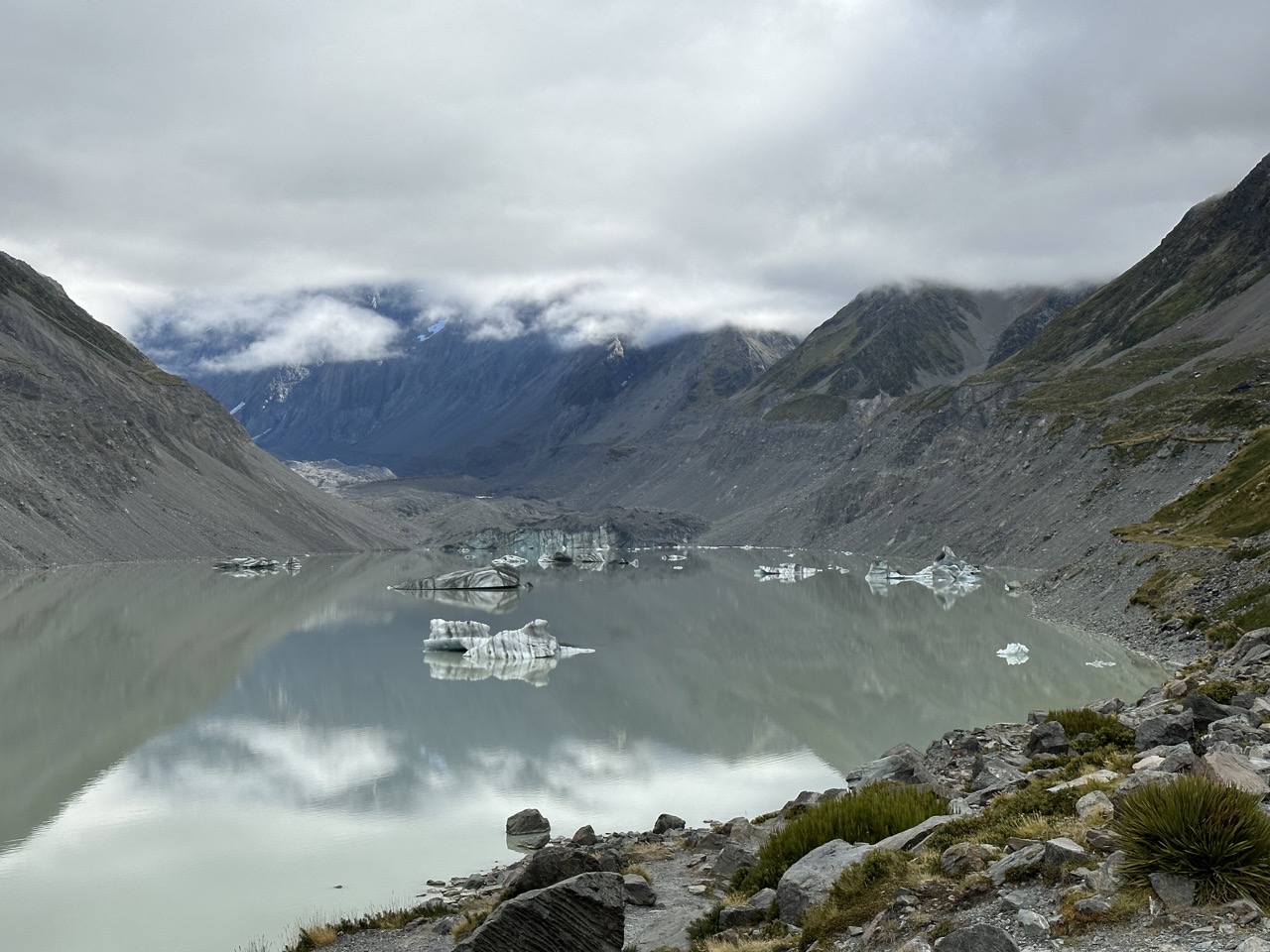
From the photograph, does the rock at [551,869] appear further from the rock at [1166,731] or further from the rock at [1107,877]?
the rock at [1166,731]

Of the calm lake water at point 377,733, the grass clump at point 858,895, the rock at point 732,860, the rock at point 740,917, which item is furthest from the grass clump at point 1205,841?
the calm lake water at point 377,733

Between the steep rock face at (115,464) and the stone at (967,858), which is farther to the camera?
the steep rock face at (115,464)

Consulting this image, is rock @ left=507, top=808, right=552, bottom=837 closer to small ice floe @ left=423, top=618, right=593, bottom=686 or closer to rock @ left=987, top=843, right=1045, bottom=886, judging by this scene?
rock @ left=987, top=843, right=1045, bottom=886

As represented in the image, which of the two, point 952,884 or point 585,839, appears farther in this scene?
point 585,839

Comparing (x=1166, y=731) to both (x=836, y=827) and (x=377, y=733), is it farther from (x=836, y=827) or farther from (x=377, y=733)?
(x=377, y=733)

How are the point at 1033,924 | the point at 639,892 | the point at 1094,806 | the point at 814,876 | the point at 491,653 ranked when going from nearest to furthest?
the point at 1033,924
the point at 1094,806
the point at 814,876
the point at 639,892
the point at 491,653

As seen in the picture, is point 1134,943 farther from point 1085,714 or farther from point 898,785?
point 1085,714

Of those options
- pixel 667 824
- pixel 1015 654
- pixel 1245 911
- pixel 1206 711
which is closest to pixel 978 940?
pixel 1245 911
